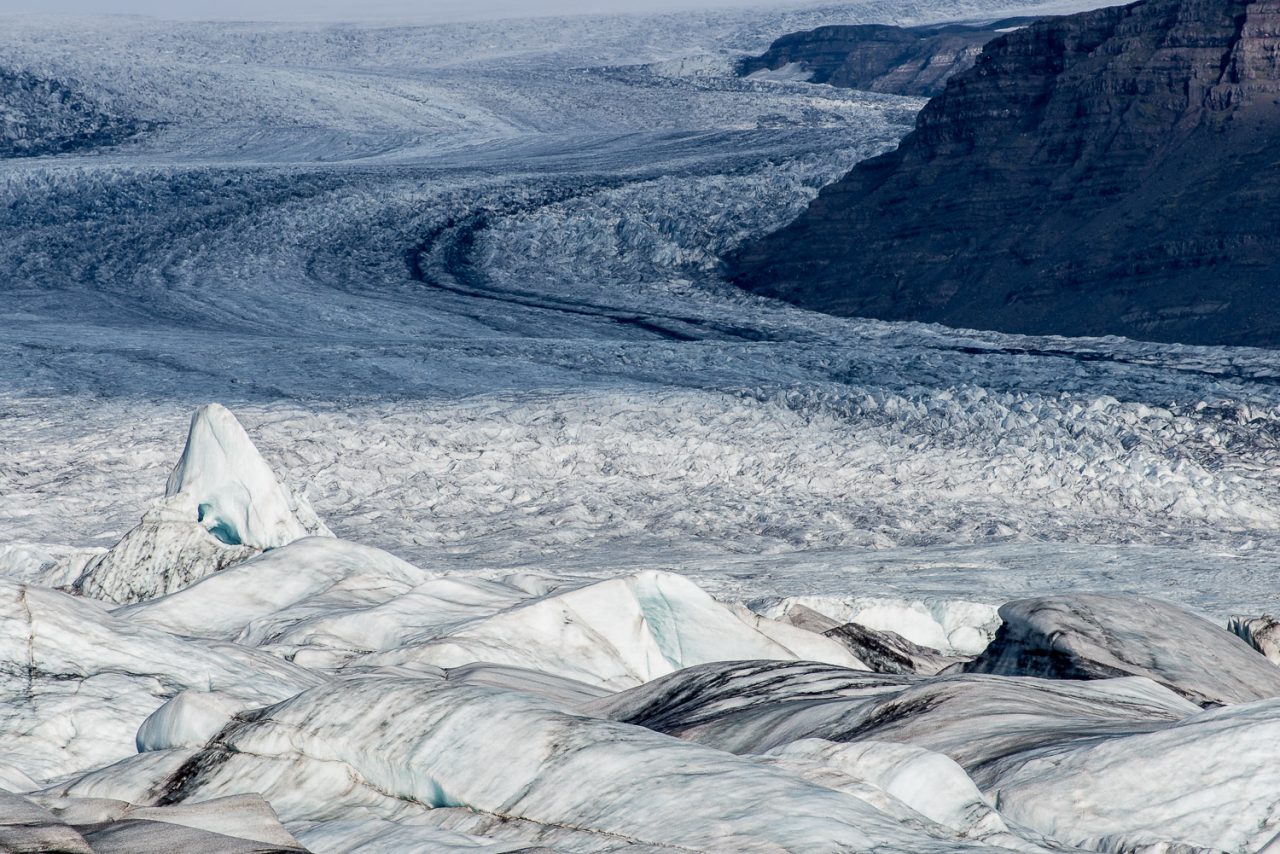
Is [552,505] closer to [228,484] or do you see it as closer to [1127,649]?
[228,484]

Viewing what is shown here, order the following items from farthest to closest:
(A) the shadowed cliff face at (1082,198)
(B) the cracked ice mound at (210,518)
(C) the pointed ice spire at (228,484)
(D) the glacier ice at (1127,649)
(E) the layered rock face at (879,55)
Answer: (E) the layered rock face at (879,55) < (A) the shadowed cliff face at (1082,198) < (C) the pointed ice spire at (228,484) < (B) the cracked ice mound at (210,518) < (D) the glacier ice at (1127,649)

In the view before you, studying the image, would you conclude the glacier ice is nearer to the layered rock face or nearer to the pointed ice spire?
the pointed ice spire

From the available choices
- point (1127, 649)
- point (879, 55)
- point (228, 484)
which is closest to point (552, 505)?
point (228, 484)

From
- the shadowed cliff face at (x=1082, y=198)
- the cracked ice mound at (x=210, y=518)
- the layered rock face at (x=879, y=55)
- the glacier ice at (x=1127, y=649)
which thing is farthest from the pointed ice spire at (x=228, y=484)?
the layered rock face at (x=879, y=55)

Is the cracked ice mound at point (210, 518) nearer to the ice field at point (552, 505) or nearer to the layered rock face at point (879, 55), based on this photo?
the ice field at point (552, 505)

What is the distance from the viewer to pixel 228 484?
8.16 m

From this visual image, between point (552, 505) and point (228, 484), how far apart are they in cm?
459

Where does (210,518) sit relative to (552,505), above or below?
above

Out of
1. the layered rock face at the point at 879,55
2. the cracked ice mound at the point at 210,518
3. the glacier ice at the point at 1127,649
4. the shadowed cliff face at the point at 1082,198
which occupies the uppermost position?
the layered rock face at the point at 879,55

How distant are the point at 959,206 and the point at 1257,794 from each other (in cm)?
1920

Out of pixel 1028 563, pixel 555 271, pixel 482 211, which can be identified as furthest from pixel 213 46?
pixel 1028 563

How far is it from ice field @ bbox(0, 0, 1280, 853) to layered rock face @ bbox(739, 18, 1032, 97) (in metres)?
10.6

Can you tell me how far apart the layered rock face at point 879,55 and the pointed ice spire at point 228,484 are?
36.9m

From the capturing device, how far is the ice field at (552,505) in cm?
344
